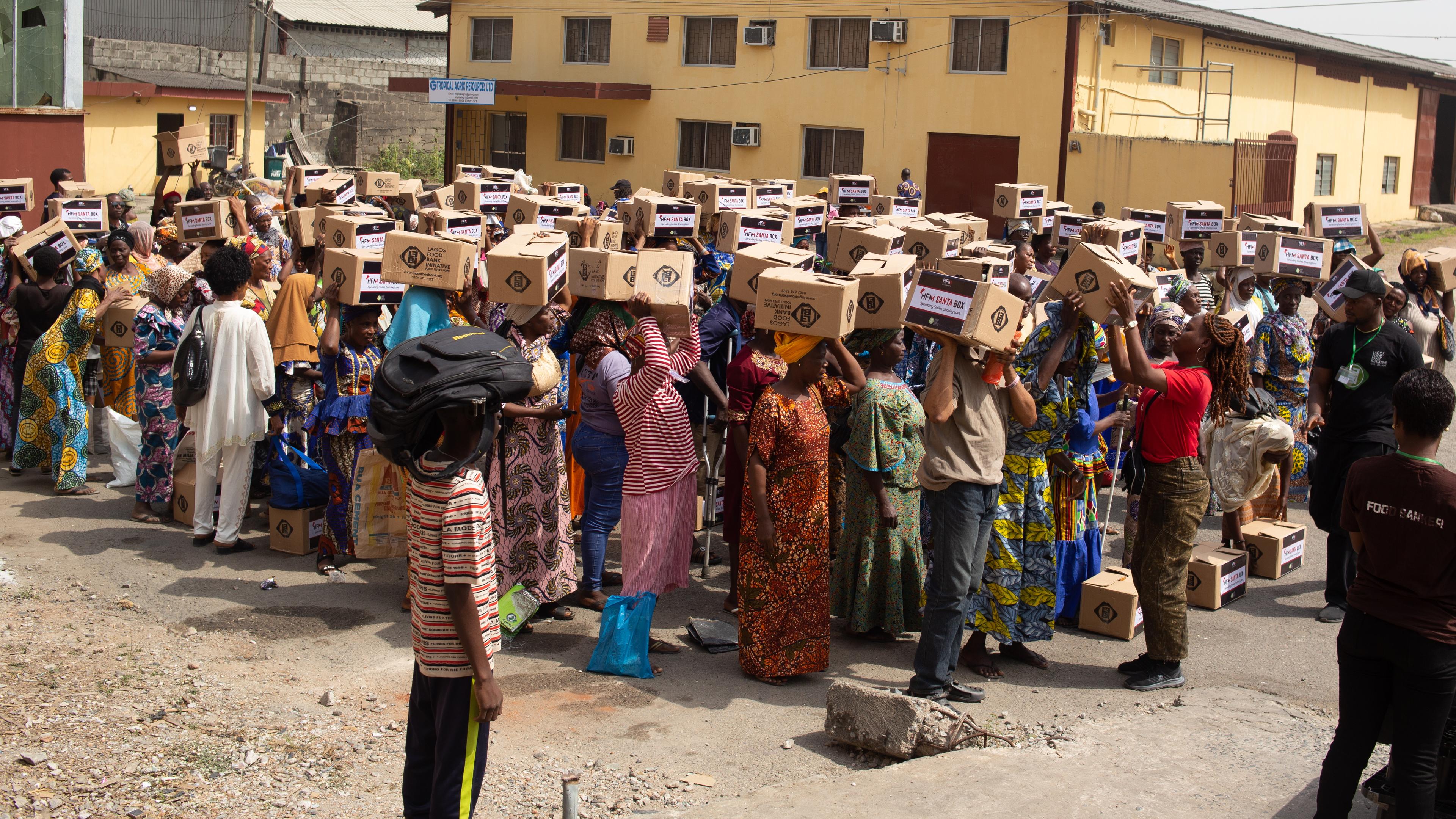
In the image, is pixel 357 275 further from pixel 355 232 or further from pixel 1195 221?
pixel 1195 221

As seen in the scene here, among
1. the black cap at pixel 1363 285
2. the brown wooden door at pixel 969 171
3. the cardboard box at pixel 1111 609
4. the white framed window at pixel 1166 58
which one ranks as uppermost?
the white framed window at pixel 1166 58

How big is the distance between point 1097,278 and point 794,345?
1.40m

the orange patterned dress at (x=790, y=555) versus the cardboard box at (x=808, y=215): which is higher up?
the cardboard box at (x=808, y=215)

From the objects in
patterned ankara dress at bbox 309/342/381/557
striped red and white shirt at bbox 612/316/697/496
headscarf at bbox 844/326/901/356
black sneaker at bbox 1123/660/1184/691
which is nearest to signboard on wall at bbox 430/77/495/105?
patterned ankara dress at bbox 309/342/381/557

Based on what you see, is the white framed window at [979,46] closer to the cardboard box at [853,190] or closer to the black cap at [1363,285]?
the cardboard box at [853,190]

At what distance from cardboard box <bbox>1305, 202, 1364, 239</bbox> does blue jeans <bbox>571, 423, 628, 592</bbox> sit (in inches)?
267

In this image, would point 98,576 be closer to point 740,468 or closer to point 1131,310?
point 740,468

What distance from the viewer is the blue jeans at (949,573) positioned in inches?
226

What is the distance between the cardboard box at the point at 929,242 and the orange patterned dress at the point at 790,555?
11.3 feet

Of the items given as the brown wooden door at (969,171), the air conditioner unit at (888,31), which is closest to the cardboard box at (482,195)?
the brown wooden door at (969,171)

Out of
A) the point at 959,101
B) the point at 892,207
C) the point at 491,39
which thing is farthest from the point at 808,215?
the point at 491,39

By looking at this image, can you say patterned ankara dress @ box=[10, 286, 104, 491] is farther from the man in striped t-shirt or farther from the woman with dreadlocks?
the woman with dreadlocks

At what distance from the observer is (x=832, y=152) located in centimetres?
2955

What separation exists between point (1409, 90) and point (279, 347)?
36.4 meters
